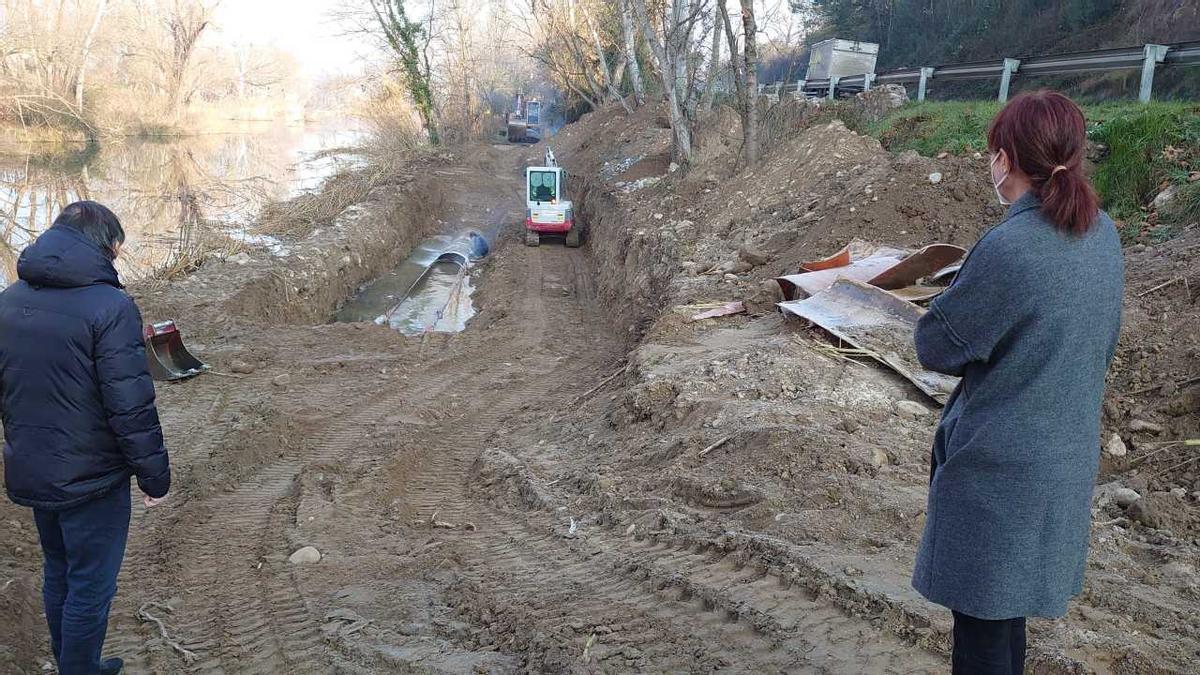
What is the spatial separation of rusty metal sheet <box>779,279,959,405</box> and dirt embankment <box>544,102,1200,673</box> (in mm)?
182

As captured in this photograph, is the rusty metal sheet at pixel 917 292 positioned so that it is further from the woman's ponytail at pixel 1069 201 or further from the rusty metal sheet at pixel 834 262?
the woman's ponytail at pixel 1069 201

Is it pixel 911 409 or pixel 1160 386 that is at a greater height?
pixel 1160 386

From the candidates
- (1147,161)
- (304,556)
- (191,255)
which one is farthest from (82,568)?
(191,255)

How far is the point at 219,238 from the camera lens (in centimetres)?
1490

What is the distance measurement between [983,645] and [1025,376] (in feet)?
2.43

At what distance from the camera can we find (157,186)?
24375 millimetres

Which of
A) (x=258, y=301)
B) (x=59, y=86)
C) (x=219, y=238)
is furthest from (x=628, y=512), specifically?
(x=59, y=86)

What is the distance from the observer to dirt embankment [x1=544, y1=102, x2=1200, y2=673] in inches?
140

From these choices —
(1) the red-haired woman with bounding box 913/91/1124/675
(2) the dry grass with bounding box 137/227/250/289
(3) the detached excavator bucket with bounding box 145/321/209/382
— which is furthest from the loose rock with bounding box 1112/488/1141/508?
(2) the dry grass with bounding box 137/227/250/289

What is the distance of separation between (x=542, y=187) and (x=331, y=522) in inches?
585

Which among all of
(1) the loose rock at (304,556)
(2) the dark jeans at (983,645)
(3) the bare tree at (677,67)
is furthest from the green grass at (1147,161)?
(3) the bare tree at (677,67)

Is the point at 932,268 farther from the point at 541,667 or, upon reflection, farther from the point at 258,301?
the point at 258,301

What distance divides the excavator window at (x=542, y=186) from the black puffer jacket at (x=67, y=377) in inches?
653

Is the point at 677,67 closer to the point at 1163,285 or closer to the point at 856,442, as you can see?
the point at 1163,285
